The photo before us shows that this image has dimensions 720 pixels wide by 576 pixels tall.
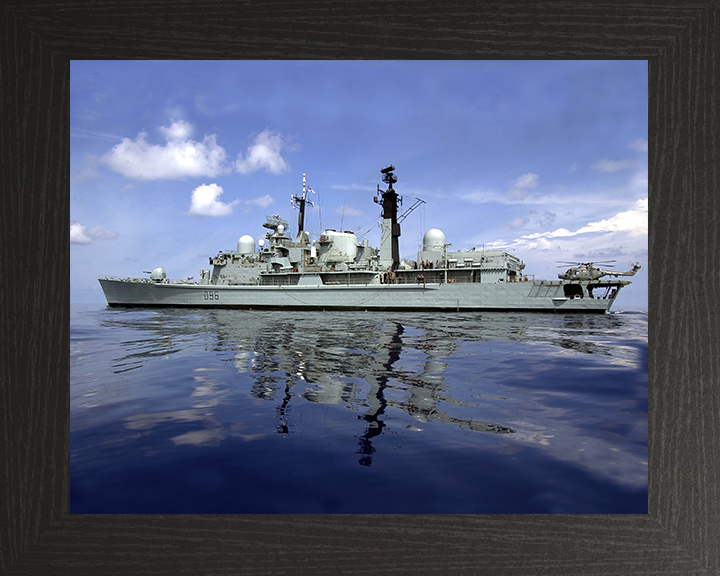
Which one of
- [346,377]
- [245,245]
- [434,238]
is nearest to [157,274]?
[245,245]

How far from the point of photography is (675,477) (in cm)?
142

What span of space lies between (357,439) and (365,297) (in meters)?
18.6

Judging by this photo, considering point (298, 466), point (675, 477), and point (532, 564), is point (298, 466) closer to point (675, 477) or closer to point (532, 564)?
point (532, 564)

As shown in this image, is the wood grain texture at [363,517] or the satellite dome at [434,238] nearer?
the wood grain texture at [363,517]

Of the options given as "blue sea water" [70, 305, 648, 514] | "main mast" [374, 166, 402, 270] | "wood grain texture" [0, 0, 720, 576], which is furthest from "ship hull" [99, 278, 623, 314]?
"wood grain texture" [0, 0, 720, 576]

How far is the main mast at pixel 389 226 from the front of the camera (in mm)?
23625

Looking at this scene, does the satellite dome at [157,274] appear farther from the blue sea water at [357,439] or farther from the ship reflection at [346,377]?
the blue sea water at [357,439]

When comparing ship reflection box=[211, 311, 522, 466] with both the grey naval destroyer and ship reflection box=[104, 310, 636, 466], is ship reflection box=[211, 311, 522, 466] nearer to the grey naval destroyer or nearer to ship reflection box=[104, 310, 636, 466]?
ship reflection box=[104, 310, 636, 466]

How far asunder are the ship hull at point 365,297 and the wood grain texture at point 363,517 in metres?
18.4

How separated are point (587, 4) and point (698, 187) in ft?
2.71

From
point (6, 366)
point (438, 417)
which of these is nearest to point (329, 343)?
point (438, 417)

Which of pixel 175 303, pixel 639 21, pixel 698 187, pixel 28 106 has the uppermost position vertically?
pixel 639 21

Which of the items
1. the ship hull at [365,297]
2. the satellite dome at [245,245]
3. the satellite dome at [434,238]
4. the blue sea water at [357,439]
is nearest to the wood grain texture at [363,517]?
the blue sea water at [357,439]

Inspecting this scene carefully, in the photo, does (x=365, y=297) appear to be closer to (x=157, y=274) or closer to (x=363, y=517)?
(x=157, y=274)
